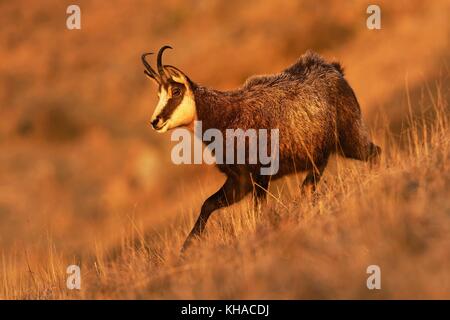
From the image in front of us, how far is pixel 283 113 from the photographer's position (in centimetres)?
1077

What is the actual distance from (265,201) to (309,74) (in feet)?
7.36

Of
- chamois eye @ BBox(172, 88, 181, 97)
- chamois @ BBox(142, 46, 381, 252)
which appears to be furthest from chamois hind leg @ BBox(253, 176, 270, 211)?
chamois eye @ BBox(172, 88, 181, 97)

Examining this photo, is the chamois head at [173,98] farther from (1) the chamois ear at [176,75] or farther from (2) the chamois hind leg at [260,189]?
(2) the chamois hind leg at [260,189]

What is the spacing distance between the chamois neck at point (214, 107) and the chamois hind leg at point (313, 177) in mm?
1296

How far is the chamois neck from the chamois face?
0.11 metres

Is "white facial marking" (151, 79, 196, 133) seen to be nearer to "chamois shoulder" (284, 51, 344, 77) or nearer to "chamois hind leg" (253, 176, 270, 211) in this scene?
"chamois hind leg" (253, 176, 270, 211)

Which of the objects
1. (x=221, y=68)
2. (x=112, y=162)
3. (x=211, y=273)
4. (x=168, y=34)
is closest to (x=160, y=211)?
(x=112, y=162)

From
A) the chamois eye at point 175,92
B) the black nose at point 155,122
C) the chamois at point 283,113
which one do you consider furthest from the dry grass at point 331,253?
the chamois eye at point 175,92

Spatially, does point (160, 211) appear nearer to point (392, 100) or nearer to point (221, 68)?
point (392, 100)

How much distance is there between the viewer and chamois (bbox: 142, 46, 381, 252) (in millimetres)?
10547

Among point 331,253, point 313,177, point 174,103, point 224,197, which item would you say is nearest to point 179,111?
point 174,103

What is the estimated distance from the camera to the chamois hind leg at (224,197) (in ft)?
32.8

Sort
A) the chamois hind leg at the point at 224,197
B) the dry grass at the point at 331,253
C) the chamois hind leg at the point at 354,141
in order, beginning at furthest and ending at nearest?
1. the chamois hind leg at the point at 354,141
2. the chamois hind leg at the point at 224,197
3. the dry grass at the point at 331,253
